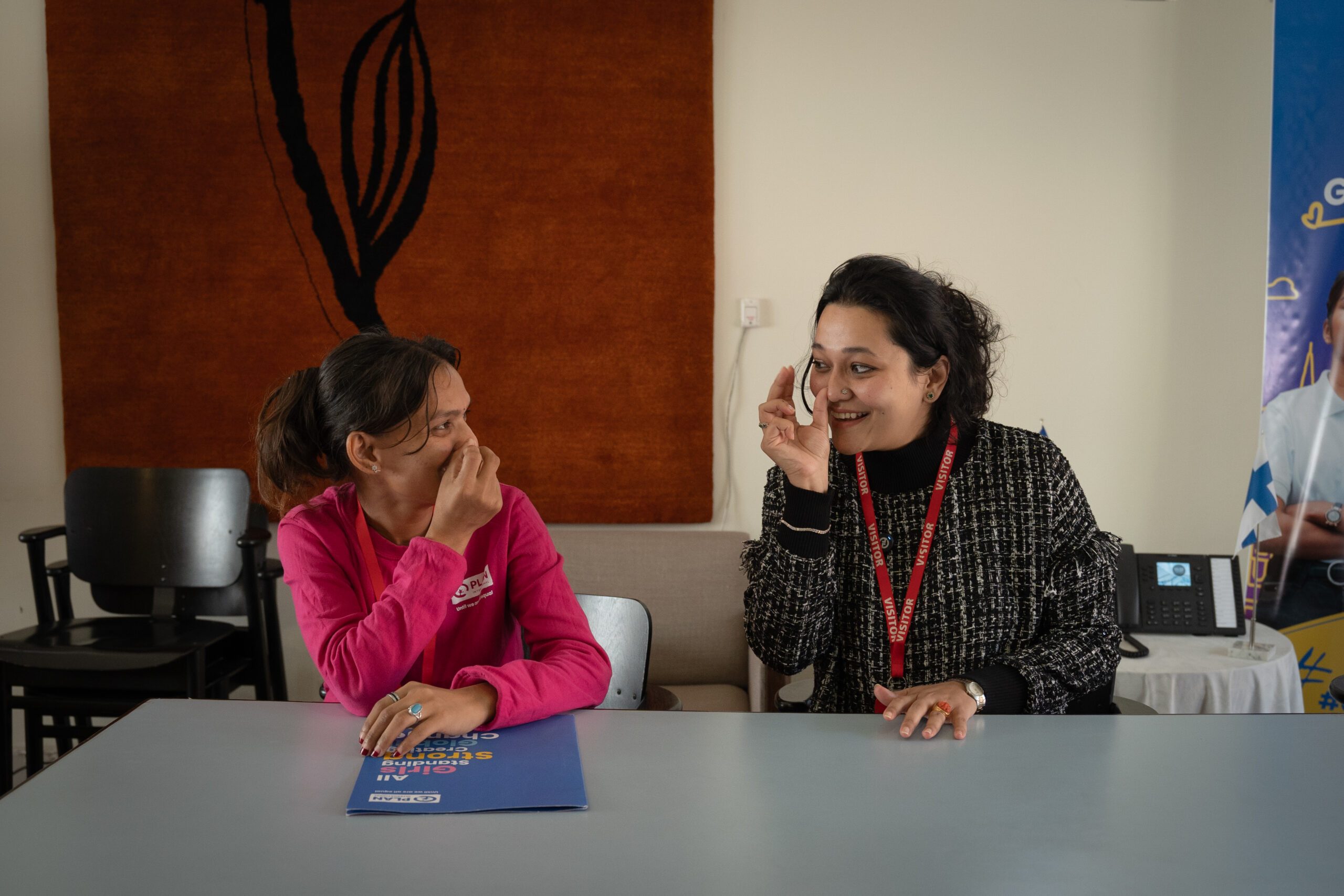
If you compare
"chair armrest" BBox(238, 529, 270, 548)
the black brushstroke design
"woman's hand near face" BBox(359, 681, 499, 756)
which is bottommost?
"chair armrest" BBox(238, 529, 270, 548)

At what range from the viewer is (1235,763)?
1083 mm

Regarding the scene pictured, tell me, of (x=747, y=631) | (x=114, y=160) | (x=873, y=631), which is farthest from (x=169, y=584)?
(x=873, y=631)

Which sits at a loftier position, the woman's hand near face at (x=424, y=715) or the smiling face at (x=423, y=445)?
the smiling face at (x=423, y=445)

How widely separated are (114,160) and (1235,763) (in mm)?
3593

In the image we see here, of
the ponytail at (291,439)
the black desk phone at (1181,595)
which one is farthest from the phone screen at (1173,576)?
the ponytail at (291,439)

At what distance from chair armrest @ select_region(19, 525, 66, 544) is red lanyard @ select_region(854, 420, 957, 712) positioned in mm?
2541

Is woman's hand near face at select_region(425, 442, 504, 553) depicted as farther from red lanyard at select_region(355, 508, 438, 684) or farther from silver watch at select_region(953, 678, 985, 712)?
silver watch at select_region(953, 678, 985, 712)

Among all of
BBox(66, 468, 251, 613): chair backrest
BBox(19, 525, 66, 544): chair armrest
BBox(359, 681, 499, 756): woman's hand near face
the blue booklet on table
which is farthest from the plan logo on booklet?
BBox(19, 525, 66, 544): chair armrest

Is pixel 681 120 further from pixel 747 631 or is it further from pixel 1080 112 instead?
pixel 747 631

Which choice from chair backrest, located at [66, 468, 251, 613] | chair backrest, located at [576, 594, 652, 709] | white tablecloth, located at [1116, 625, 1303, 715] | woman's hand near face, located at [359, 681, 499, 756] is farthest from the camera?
chair backrest, located at [66, 468, 251, 613]

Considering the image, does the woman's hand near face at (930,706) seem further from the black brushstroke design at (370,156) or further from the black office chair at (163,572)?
the black brushstroke design at (370,156)

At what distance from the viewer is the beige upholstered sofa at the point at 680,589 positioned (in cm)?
305

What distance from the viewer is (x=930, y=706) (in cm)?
120

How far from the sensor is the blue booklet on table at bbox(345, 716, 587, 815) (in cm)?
94
